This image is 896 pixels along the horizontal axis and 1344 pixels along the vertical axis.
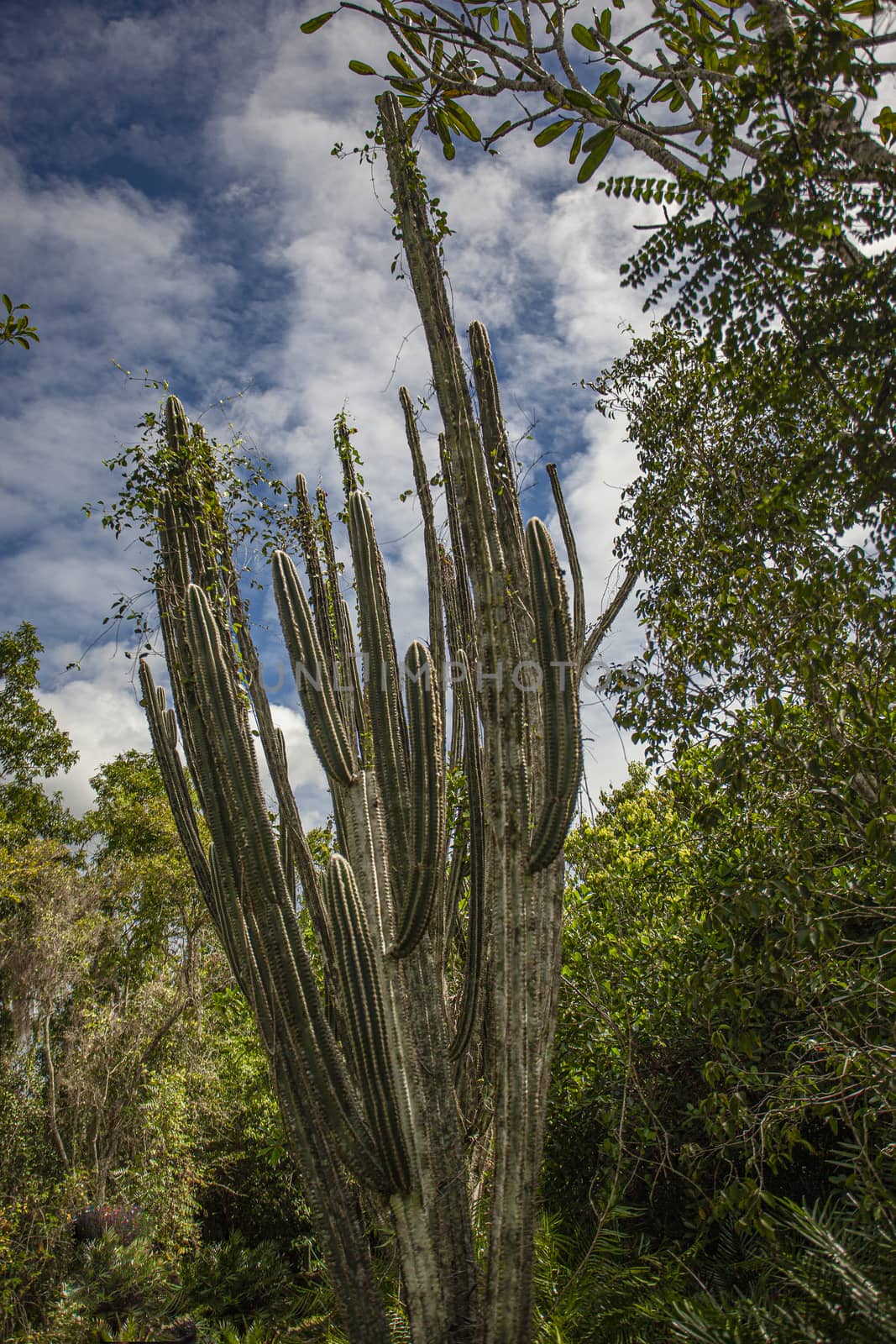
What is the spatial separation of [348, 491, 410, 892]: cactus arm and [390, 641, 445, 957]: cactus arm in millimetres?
104

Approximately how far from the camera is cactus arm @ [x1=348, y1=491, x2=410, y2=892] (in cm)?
361

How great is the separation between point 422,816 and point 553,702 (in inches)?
32.6

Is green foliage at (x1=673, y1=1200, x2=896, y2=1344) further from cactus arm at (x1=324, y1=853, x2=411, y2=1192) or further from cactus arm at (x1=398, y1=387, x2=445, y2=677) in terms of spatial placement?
cactus arm at (x1=398, y1=387, x2=445, y2=677)

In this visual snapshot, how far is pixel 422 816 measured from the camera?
3.48m

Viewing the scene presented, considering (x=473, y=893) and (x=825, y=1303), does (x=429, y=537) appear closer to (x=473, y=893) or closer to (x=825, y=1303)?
(x=473, y=893)

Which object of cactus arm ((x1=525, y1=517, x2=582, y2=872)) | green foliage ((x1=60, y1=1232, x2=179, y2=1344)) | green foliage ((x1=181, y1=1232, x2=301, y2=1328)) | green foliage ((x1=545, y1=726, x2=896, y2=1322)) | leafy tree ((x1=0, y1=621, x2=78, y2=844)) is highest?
leafy tree ((x1=0, y1=621, x2=78, y2=844))

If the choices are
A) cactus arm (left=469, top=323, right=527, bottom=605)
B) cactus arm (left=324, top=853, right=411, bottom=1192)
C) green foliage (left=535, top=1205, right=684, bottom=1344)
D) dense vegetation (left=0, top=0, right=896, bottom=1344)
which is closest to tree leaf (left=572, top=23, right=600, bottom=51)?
dense vegetation (left=0, top=0, right=896, bottom=1344)

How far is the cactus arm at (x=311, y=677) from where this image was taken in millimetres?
3834

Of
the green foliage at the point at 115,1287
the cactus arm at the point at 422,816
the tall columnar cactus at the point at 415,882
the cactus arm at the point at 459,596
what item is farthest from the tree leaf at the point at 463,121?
the green foliage at the point at 115,1287

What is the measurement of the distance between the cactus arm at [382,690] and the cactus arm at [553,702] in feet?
2.43

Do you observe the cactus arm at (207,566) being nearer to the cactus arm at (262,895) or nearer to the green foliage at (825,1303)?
the cactus arm at (262,895)

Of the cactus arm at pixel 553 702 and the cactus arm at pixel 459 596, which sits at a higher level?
the cactus arm at pixel 459 596

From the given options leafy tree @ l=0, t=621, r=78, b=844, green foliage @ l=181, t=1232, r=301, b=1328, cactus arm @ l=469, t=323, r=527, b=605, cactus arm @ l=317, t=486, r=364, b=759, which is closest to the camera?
cactus arm @ l=469, t=323, r=527, b=605

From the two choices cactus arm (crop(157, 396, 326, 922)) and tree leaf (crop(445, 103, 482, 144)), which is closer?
tree leaf (crop(445, 103, 482, 144))
